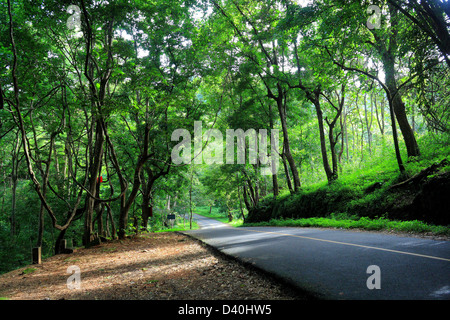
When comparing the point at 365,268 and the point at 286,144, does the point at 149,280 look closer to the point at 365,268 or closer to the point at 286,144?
the point at 365,268

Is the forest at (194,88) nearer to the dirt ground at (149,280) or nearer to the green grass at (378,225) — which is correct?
the green grass at (378,225)

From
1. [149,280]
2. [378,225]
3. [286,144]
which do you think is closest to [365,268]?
[149,280]

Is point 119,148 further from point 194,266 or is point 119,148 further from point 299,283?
point 299,283

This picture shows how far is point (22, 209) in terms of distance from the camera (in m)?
23.3

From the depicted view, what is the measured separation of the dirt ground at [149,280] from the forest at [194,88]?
209cm

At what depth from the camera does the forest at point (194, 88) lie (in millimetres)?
8852

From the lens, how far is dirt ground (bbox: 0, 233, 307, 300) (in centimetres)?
445

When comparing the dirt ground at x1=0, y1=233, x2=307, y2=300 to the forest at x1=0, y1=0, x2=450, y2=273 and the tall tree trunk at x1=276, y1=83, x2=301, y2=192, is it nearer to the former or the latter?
the forest at x1=0, y1=0, x2=450, y2=273

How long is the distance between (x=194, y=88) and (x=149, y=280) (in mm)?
12072

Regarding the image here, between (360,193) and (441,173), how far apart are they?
15.7 ft

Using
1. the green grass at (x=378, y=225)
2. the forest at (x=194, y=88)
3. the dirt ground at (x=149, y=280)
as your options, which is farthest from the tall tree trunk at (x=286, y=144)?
the dirt ground at (x=149, y=280)

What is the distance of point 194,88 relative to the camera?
51.4 ft

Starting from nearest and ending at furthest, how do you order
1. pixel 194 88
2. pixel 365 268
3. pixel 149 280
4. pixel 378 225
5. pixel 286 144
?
pixel 365 268, pixel 149 280, pixel 378 225, pixel 194 88, pixel 286 144

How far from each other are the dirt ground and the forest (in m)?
2.09
